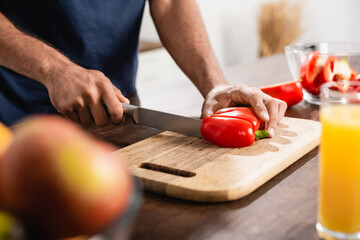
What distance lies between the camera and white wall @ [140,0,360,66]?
4.97 metres

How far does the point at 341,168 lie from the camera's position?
700 millimetres

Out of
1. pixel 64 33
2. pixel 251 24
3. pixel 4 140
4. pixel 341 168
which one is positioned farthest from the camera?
pixel 251 24

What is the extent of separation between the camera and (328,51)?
187cm

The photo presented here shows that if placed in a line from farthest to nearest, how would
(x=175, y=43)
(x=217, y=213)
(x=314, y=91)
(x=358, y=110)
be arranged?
(x=175, y=43)
(x=314, y=91)
(x=217, y=213)
(x=358, y=110)

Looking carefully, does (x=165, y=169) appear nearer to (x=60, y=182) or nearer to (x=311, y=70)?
(x=60, y=182)

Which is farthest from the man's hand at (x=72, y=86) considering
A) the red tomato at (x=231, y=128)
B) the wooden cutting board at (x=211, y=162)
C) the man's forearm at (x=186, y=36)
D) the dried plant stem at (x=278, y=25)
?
the dried plant stem at (x=278, y=25)

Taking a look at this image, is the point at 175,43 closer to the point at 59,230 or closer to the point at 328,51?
the point at 328,51

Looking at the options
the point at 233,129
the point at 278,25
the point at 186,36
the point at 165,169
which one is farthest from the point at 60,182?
the point at 278,25

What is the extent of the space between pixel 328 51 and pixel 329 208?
1.27m

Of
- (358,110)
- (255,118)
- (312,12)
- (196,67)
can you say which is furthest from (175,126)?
(312,12)

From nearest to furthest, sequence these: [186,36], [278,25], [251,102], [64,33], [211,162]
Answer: [211,162] → [251,102] → [64,33] → [186,36] → [278,25]

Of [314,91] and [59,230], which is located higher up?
[59,230]

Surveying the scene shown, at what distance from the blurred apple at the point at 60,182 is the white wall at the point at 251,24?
14.6 ft

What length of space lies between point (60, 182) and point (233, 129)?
0.72m
